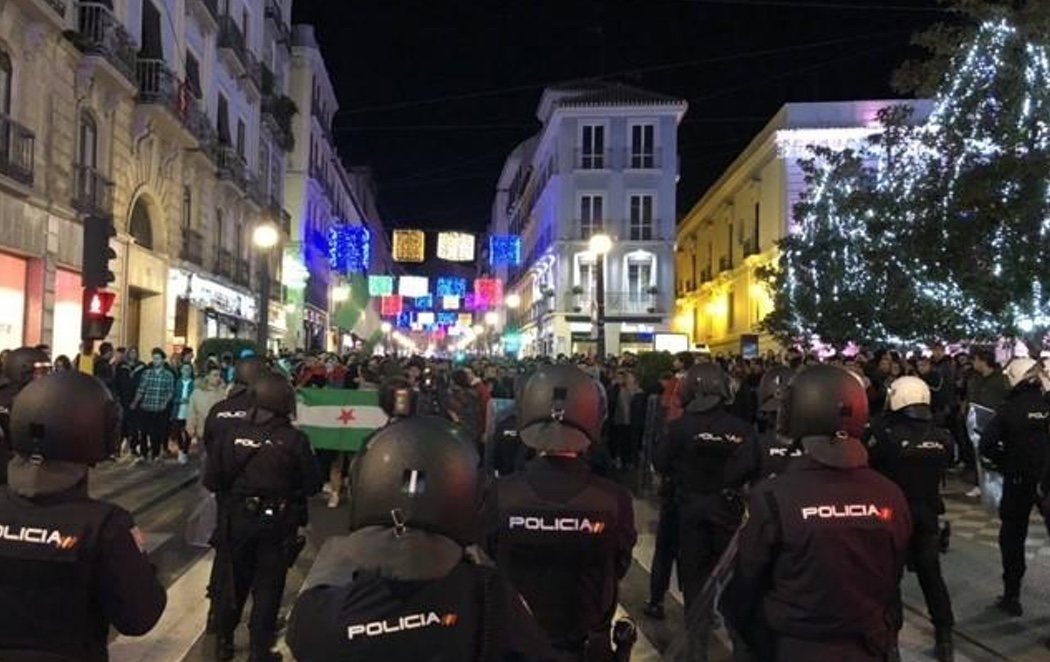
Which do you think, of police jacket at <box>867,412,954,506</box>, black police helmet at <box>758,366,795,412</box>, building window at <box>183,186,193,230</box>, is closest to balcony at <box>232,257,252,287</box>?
building window at <box>183,186,193,230</box>

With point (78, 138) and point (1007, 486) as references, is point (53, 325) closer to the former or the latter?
point (78, 138)

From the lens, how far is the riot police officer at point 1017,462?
26.2ft

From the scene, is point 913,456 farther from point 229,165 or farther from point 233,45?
point 233,45

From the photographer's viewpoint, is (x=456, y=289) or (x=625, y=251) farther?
(x=456, y=289)

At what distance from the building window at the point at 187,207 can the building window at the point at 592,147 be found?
2774 centimetres

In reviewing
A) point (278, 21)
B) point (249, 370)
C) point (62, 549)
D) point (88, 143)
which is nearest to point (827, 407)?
point (62, 549)

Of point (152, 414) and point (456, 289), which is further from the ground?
point (456, 289)

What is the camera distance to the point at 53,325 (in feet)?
63.9

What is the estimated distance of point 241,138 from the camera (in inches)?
1436

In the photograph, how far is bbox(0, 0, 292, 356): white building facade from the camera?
59.9 ft

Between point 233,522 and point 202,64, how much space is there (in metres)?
26.2

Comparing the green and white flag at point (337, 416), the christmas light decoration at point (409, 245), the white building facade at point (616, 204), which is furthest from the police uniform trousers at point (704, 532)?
the white building facade at point (616, 204)

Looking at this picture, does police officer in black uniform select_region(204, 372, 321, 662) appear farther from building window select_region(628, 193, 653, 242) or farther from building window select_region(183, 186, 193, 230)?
building window select_region(628, 193, 653, 242)

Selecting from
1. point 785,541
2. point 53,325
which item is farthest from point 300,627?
point 53,325
